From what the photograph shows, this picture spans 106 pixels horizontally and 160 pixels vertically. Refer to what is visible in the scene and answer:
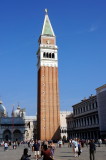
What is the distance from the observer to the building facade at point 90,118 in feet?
157

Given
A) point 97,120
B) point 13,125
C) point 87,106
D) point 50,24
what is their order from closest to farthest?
point 97,120 < point 87,106 < point 50,24 < point 13,125

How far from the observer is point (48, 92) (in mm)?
60938

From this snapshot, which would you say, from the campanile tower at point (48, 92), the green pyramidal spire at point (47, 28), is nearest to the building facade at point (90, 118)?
the campanile tower at point (48, 92)

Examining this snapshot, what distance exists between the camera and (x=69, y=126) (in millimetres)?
71875

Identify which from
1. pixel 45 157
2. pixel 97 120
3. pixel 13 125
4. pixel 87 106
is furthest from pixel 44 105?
pixel 45 157

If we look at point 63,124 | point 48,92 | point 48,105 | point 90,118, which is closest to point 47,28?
point 48,92

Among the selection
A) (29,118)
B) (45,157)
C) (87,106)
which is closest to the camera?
(45,157)

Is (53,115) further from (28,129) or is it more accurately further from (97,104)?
(28,129)

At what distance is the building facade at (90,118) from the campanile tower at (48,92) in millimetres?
7160

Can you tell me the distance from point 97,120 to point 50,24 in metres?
37.0

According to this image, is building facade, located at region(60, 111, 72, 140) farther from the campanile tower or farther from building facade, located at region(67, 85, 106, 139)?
the campanile tower

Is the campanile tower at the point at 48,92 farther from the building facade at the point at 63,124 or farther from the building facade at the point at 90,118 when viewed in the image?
the building facade at the point at 63,124

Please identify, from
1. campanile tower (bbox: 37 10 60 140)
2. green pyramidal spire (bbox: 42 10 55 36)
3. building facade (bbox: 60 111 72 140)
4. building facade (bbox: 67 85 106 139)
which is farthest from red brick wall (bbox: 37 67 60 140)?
building facade (bbox: 60 111 72 140)

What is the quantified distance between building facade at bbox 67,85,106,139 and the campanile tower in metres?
7.16
